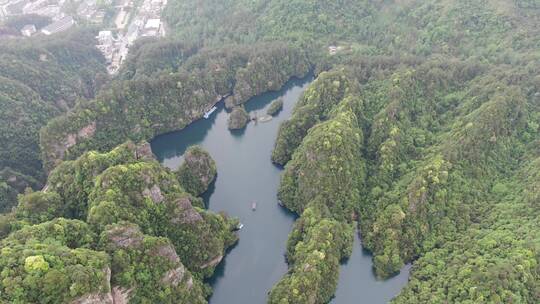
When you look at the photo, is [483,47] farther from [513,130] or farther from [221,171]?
[221,171]

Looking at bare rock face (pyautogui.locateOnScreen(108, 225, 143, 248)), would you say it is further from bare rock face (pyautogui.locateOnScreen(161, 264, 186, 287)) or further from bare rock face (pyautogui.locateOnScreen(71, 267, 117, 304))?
bare rock face (pyautogui.locateOnScreen(161, 264, 186, 287))

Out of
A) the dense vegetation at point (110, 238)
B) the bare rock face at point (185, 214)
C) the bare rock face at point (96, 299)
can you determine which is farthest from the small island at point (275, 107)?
the bare rock face at point (96, 299)

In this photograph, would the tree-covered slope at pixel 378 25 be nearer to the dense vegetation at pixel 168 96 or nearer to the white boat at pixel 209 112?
the dense vegetation at pixel 168 96

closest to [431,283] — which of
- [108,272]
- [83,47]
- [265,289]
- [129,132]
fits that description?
[265,289]

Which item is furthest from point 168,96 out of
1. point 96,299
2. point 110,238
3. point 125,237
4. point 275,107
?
point 96,299

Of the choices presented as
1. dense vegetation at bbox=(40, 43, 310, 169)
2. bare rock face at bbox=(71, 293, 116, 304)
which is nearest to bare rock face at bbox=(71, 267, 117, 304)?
bare rock face at bbox=(71, 293, 116, 304)

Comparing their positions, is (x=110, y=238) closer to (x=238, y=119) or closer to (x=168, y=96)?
(x=168, y=96)
